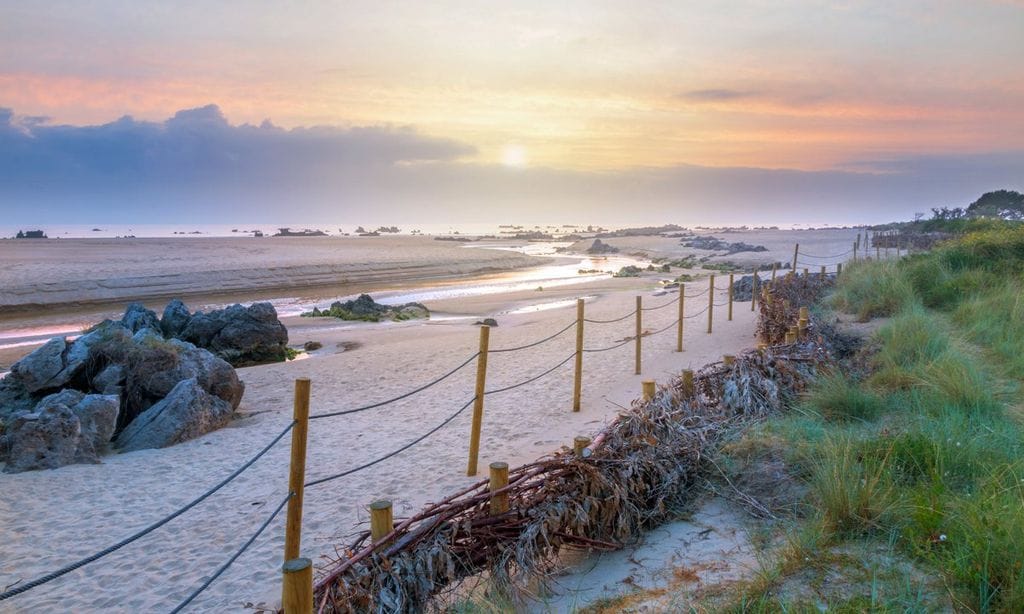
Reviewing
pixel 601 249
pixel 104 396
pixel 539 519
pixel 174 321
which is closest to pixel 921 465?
pixel 539 519

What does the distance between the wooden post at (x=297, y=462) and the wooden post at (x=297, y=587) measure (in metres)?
0.58

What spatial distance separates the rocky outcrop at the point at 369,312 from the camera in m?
18.8

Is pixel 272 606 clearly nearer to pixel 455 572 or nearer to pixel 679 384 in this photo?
pixel 455 572

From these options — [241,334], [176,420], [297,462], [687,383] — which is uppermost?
[297,462]

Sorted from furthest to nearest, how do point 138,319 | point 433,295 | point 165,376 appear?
point 433,295 → point 138,319 → point 165,376

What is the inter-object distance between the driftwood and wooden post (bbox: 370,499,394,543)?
0.15 feet

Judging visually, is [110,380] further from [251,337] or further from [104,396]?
[251,337]

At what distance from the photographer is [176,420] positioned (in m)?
7.64

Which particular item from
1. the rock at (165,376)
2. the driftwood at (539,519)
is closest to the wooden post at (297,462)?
the driftwood at (539,519)

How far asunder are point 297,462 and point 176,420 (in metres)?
5.19

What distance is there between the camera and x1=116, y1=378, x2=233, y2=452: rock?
7.45m

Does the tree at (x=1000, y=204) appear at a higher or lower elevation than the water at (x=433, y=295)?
higher

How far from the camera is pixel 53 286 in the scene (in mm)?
24172

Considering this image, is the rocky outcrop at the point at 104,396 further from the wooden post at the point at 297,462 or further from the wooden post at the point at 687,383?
the wooden post at the point at 687,383
